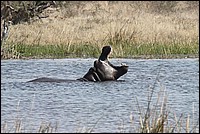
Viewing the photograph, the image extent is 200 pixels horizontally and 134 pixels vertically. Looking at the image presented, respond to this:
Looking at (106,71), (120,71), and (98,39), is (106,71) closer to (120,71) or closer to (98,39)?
(120,71)

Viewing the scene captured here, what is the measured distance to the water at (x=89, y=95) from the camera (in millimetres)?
10086

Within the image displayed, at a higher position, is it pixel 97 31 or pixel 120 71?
pixel 120 71

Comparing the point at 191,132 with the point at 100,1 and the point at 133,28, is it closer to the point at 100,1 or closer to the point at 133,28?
the point at 133,28

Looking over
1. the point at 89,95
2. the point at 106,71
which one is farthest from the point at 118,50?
the point at 89,95

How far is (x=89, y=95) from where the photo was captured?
1256 centimetres

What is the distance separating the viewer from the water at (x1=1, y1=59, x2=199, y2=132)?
1009 cm

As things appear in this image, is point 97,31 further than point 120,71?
Yes

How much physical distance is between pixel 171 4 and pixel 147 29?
15851 millimetres

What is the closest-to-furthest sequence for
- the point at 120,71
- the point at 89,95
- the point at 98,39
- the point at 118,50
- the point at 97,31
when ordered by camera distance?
the point at 89,95
the point at 120,71
the point at 118,50
the point at 98,39
the point at 97,31

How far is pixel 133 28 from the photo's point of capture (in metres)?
23.1

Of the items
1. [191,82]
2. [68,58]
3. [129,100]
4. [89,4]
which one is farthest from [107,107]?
[89,4]

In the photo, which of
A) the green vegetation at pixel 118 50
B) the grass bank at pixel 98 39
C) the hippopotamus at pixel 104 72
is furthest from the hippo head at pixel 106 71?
the green vegetation at pixel 118 50

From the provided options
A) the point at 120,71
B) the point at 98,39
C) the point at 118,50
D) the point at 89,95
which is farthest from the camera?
the point at 98,39

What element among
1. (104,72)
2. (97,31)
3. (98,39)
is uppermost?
(104,72)
